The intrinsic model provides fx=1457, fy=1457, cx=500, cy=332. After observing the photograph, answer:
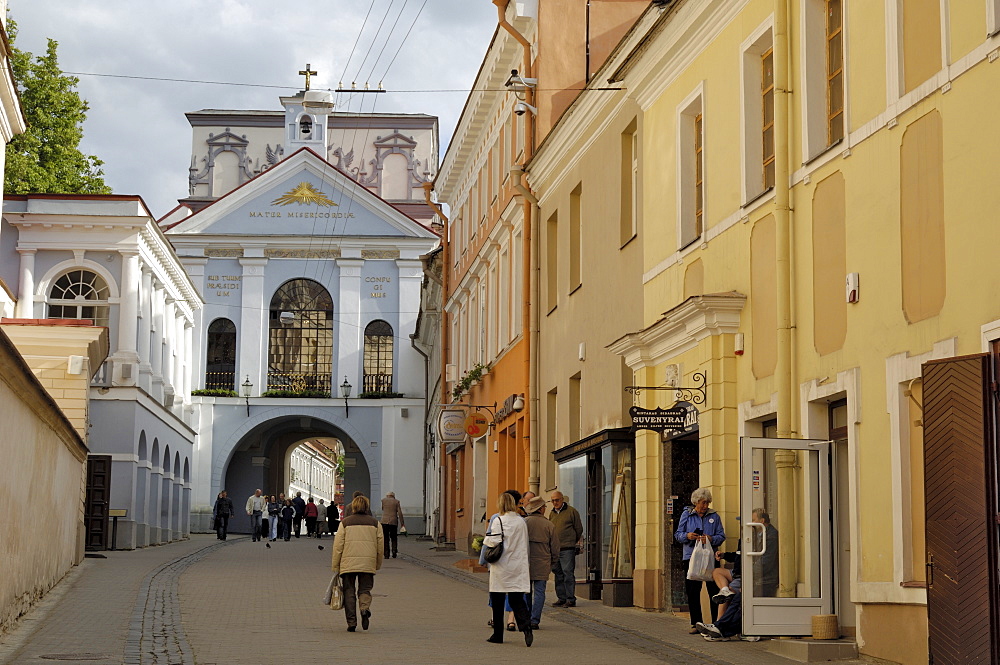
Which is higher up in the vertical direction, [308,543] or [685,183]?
[685,183]

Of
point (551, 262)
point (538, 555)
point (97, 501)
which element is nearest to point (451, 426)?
point (97, 501)

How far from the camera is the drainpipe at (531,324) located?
961 inches

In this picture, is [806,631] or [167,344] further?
[167,344]

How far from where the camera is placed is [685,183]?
16.4m

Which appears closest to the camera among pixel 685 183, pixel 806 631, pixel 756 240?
pixel 806 631

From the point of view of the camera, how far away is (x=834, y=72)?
12719 mm

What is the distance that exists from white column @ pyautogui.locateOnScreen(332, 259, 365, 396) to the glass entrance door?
39.9 metres

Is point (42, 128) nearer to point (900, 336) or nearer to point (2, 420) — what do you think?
point (2, 420)

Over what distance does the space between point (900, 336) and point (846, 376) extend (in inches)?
38.7

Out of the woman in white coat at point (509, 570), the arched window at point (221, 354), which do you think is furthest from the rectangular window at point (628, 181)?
the arched window at point (221, 354)

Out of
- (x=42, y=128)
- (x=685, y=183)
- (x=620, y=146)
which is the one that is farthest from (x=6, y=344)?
(x=42, y=128)

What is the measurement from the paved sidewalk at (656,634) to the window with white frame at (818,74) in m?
4.33

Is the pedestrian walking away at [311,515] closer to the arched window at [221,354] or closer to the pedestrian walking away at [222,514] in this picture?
the pedestrian walking away at [222,514]

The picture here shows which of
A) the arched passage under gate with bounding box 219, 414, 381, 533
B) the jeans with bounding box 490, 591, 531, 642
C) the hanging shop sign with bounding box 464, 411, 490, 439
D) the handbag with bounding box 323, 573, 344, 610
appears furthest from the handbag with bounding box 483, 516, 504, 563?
the arched passage under gate with bounding box 219, 414, 381, 533
